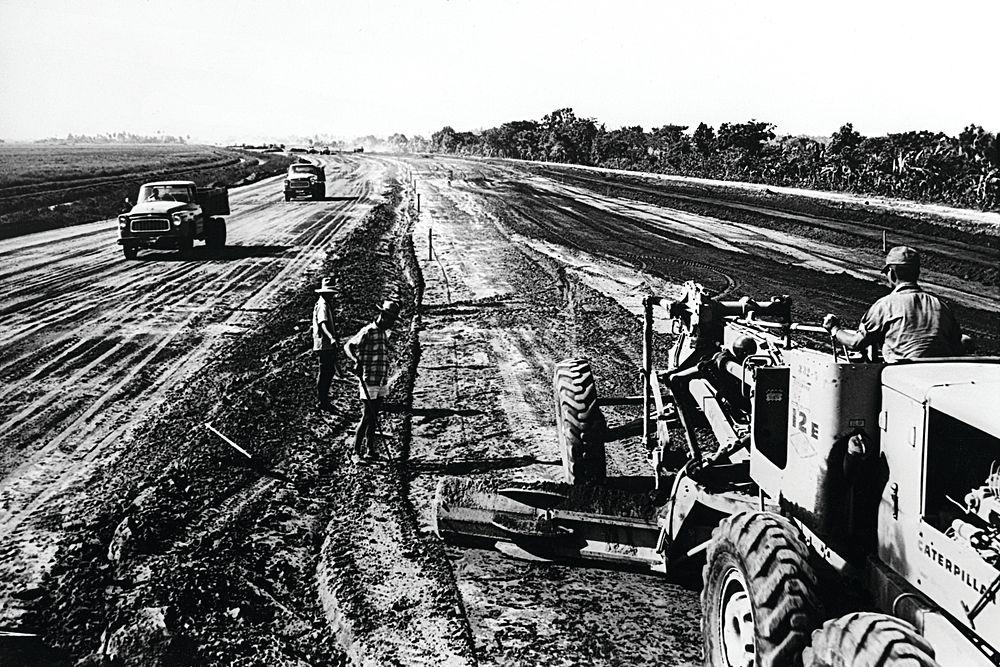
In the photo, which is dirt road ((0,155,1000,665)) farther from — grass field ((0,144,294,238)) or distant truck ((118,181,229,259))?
grass field ((0,144,294,238))

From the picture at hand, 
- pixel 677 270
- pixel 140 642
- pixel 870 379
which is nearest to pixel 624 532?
pixel 870 379

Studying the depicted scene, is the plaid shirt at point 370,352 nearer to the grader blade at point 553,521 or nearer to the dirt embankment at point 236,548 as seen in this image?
the dirt embankment at point 236,548

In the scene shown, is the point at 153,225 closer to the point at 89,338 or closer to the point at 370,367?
the point at 89,338

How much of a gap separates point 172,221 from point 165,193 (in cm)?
202

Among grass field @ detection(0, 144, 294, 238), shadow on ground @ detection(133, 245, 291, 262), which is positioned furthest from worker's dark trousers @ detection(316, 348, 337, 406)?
grass field @ detection(0, 144, 294, 238)

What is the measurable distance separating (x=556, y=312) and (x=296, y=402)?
7.22m

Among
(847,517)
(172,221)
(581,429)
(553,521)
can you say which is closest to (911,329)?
(847,517)

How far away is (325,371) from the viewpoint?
458 inches

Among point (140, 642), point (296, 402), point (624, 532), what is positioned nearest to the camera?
point (140, 642)

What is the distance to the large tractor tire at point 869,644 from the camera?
371 centimetres

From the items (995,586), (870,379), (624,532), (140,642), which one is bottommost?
(140,642)

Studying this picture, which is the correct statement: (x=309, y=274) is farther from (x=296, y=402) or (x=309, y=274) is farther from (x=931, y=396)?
(x=931, y=396)

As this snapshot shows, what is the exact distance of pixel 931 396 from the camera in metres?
4.10

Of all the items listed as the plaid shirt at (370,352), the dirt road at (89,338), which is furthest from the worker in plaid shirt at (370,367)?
the dirt road at (89,338)
